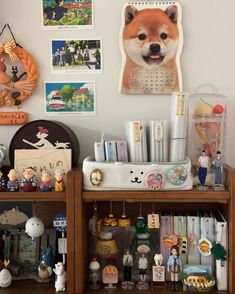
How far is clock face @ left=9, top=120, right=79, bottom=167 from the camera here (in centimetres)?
135

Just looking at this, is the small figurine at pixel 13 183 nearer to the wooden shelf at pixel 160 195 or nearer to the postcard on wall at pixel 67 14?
the wooden shelf at pixel 160 195

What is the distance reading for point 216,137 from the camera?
1.35m

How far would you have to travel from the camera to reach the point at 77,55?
1.44m

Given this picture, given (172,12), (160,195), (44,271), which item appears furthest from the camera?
(172,12)

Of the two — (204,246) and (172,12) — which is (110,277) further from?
(172,12)

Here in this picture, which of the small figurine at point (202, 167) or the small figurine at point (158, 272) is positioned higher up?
the small figurine at point (202, 167)

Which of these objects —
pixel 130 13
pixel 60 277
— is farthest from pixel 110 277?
pixel 130 13

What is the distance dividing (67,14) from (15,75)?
277 mm

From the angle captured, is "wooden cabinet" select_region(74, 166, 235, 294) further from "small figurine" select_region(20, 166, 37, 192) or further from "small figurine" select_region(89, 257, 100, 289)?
"small figurine" select_region(20, 166, 37, 192)

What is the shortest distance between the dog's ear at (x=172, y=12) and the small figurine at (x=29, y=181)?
690 mm

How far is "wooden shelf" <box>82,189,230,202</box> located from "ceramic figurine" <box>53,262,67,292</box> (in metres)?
0.23

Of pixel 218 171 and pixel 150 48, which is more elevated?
pixel 150 48

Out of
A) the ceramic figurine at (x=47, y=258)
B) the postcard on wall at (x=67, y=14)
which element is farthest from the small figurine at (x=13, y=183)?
the postcard on wall at (x=67, y=14)

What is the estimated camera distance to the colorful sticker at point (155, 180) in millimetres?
1205
